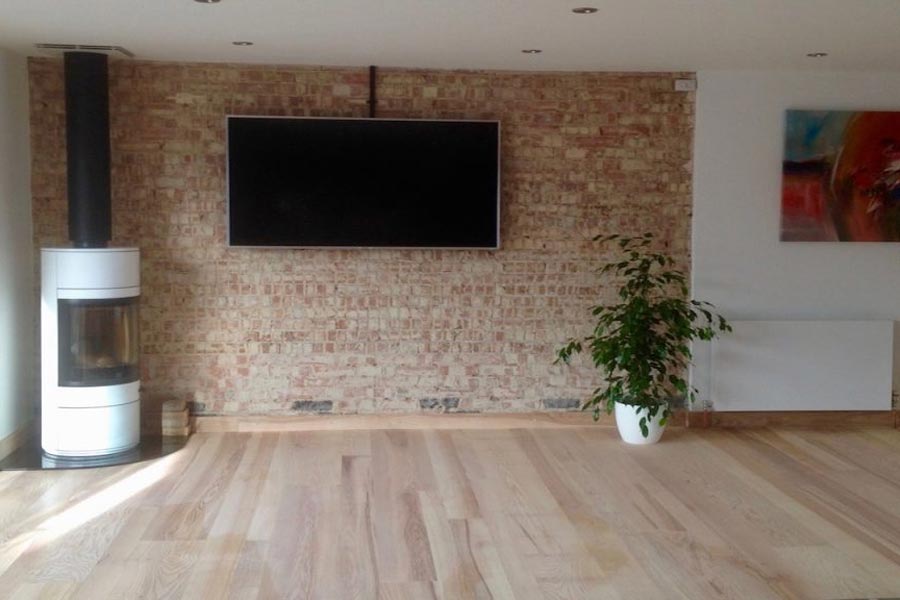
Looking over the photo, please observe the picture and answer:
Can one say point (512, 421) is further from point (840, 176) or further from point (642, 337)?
point (840, 176)

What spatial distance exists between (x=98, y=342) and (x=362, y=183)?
1.70 meters

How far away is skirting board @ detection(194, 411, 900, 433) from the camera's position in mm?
5730

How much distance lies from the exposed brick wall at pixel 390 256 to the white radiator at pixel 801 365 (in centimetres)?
68

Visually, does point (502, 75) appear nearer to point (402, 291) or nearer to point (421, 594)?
point (402, 291)

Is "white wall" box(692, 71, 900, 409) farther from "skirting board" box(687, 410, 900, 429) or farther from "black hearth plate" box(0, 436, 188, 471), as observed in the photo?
"black hearth plate" box(0, 436, 188, 471)

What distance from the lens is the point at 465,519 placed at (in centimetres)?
414

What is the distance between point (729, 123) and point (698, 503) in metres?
2.51

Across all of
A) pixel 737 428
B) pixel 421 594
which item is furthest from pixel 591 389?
pixel 421 594

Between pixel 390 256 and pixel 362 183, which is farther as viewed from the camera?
pixel 390 256

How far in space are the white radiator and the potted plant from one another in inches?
7.2

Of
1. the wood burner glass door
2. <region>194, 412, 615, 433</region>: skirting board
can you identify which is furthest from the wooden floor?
the wood burner glass door

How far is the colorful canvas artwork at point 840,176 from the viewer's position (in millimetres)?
5820

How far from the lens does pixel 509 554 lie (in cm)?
372

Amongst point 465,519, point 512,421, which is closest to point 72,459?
point 465,519
